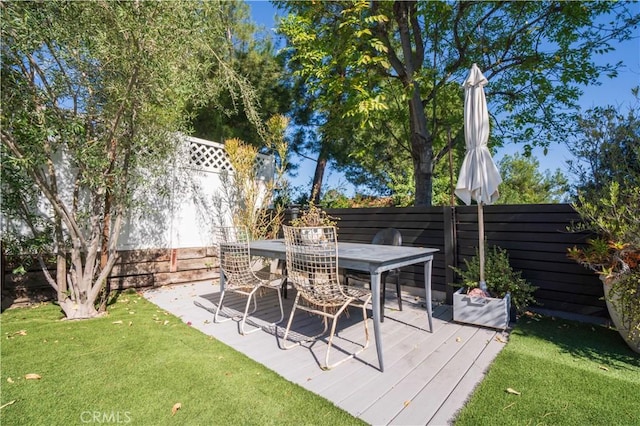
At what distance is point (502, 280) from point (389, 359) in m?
1.65

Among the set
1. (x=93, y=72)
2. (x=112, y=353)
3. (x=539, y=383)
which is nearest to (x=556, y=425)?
(x=539, y=383)

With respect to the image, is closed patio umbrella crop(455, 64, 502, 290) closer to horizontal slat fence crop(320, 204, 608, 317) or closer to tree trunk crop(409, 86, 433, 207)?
horizontal slat fence crop(320, 204, 608, 317)

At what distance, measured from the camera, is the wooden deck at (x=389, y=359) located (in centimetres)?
182

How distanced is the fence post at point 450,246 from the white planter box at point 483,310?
65 cm

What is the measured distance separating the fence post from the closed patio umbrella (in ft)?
1.80

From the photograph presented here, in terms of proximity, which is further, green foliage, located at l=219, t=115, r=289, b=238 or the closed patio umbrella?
green foliage, located at l=219, t=115, r=289, b=238

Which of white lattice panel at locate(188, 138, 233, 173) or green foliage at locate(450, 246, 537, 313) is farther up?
white lattice panel at locate(188, 138, 233, 173)

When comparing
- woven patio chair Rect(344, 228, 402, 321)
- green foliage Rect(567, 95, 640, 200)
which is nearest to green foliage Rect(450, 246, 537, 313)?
woven patio chair Rect(344, 228, 402, 321)

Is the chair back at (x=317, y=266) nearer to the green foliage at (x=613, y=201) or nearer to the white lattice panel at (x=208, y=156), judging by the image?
the green foliage at (x=613, y=201)

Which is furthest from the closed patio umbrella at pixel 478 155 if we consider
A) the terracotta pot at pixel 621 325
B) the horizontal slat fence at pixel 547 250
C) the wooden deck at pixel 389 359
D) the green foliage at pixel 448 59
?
the green foliage at pixel 448 59

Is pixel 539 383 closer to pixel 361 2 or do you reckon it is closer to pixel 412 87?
pixel 412 87

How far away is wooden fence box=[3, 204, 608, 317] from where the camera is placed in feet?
10.5

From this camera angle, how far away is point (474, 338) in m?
2.80

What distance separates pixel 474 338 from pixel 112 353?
308cm
